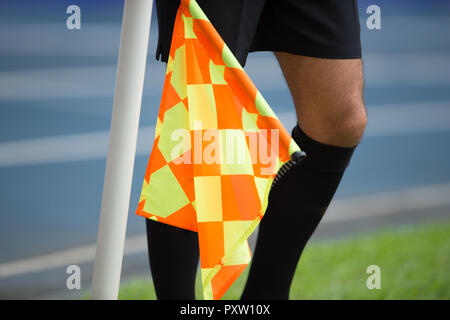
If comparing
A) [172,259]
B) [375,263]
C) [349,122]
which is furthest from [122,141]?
[375,263]

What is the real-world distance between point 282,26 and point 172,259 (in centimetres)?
45

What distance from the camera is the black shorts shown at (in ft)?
3.47

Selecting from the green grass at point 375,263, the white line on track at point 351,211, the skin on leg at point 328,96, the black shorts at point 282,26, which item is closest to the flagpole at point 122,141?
the black shorts at point 282,26

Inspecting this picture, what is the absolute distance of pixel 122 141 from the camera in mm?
905

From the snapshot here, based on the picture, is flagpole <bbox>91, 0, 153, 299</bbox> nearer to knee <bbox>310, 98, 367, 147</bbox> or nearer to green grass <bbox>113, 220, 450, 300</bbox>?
knee <bbox>310, 98, 367, 147</bbox>

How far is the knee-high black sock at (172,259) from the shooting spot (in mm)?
1169

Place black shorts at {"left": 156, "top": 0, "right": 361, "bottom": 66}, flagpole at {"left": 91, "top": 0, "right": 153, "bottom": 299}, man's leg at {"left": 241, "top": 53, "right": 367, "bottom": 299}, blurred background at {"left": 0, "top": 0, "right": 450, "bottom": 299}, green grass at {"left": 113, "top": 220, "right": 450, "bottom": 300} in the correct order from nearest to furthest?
flagpole at {"left": 91, "top": 0, "right": 153, "bottom": 299} < black shorts at {"left": 156, "top": 0, "right": 361, "bottom": 66} < man's leg at {"left": 241, "top": 53, "right": 367, "bottom": 299} < green grass at {"left": 113, "top": 220, "right": 450, "bottom": 300} < blurred background at {"left": 0, "top": 0, "right": 450, "bottom": 299}

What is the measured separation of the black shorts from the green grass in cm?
71

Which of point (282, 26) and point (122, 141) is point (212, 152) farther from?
point (282, 26)

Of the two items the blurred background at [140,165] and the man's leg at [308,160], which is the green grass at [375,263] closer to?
the blurred background at [140,165]

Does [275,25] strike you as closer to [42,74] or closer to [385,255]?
[385,255]

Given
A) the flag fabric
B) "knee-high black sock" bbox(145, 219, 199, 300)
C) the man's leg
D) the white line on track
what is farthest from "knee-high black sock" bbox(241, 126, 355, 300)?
Result: the white line on track

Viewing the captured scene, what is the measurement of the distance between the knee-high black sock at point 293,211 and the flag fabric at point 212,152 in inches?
12.2

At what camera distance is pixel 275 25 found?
1.14 m
